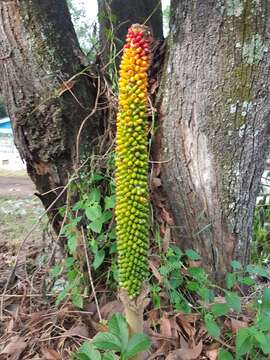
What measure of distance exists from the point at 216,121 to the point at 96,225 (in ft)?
2.11

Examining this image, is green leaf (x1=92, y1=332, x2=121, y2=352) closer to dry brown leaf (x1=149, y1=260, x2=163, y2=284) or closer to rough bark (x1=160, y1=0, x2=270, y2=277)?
dry brown leaf (x1=149, y1=260, x2=163, y2=284)

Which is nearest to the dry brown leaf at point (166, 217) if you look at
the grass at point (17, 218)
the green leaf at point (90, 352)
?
the green leaf at point (90, 352)

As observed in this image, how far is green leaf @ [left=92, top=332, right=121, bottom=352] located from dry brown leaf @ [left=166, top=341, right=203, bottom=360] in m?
0.30

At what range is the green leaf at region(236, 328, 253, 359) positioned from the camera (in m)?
1.58

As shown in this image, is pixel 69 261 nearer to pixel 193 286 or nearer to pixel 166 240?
pixel 166 240

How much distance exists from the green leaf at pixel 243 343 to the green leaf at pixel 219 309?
0.40 ft

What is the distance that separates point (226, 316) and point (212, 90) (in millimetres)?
913

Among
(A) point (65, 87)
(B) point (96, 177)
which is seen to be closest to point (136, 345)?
(B) point (96, 177)

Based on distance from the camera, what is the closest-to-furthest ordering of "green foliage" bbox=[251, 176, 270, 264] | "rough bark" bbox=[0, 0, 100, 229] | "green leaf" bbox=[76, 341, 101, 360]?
"green leaf" bbox=[76, 341, 101, 360] < "rough bark" bbox=[0, 0, 100, 229] < "green foliage" bbox=[251, 176, 270, 264]

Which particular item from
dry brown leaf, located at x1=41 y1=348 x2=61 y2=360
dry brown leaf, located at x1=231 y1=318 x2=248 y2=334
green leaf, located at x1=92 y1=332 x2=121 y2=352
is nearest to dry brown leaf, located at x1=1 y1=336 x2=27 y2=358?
dry brown leaf, located at x1=41 y1=348 x2=61 y2=360

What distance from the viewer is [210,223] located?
1.98 metres

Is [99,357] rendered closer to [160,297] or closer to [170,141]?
[160,297]

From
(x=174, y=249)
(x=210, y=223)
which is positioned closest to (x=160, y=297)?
(x=174, y=249)

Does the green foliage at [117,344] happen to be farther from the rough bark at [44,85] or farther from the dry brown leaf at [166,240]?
the rough bark at [44,85]
